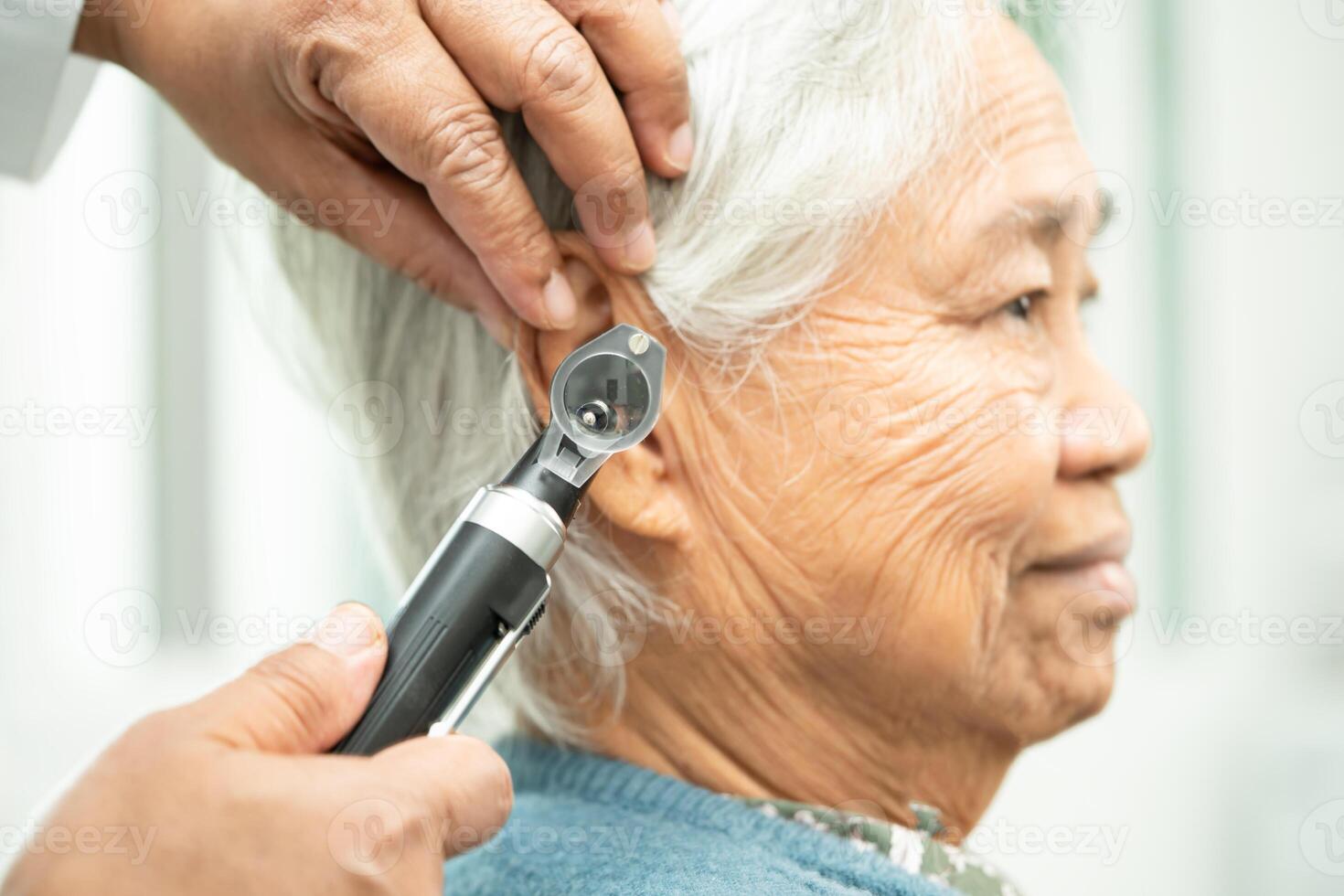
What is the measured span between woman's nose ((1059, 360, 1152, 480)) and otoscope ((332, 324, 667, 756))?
0.44 metres

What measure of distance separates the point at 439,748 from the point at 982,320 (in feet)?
1.78

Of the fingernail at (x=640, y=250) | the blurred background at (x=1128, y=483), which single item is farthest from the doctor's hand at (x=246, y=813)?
the blurred background at (x=1128, y=483)

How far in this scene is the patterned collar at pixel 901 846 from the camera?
2.68 feet

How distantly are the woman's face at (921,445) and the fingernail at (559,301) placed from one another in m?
0.11

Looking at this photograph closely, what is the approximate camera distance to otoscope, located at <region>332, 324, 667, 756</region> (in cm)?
58

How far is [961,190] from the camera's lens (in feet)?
2.70

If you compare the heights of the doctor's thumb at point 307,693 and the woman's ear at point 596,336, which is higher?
the woman's ear at point 596,336

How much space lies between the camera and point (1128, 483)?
7.86 feet

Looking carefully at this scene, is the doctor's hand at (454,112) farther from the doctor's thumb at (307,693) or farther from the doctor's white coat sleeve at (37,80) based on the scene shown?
the doctor's thumb at (307,693)

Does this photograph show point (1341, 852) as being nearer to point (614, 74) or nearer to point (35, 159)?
point (614, 74)

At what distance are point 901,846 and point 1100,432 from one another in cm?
37

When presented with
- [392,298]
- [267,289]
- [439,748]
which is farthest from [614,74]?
[267,289]

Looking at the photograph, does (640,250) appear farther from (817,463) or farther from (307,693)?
(307,693)

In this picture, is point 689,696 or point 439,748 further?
point 689,696
